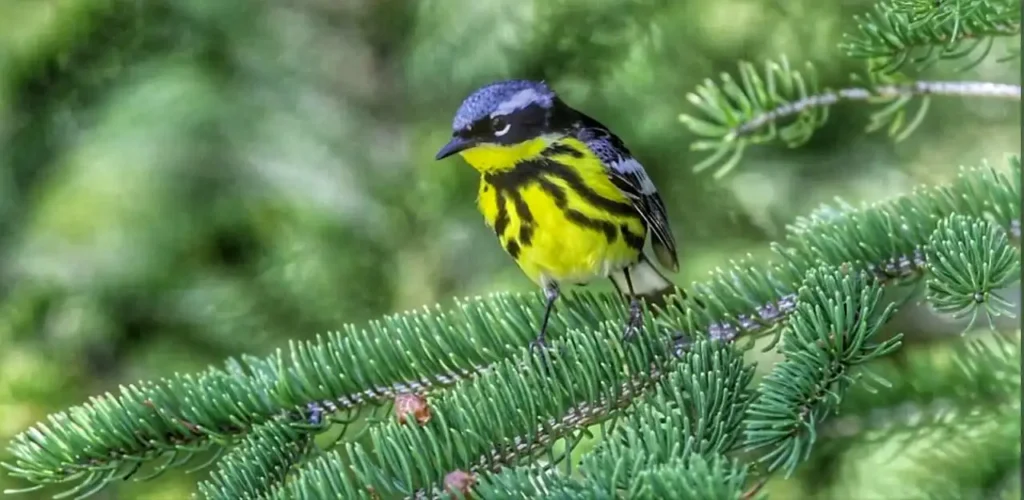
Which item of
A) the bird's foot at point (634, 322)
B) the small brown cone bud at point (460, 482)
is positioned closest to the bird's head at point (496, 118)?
the bird's foot at point (634, 322)

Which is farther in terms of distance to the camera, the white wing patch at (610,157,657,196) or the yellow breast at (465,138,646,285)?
the white wing patch at (610,157,657,196)

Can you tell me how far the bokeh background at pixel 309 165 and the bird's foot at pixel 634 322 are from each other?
739 mm

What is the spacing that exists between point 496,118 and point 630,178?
0.27 meters

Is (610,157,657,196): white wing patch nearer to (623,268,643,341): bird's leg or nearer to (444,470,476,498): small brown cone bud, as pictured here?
(623,268,643,341): bird's leg

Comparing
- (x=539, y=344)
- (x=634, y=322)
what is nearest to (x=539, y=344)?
(x=539, y=344)

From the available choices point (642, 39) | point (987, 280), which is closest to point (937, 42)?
point (987, 280)

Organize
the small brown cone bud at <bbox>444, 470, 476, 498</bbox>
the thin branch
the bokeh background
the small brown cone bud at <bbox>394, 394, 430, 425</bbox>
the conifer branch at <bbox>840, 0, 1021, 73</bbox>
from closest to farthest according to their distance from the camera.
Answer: the small brown cone bud at <bbox>444, 470, 476, 498</bbox> < the small brown cone bud at <bbox>394, 394, 430, 425</bbox> < the conifer branch at <bbox>840, 0, 1021, 73</bbox> < the thin branch < the bokeh background

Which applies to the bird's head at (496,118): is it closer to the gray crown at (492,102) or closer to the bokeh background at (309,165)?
the gray crown at (492,102)

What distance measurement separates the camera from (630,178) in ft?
5.23

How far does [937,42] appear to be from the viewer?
3.79 ft

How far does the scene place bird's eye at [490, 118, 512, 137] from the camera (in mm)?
1442

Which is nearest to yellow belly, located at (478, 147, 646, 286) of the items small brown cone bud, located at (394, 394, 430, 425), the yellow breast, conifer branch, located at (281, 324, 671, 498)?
the yellow breast

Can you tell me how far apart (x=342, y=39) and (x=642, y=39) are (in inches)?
25.6

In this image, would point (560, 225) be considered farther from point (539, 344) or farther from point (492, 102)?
point (539, 344)
